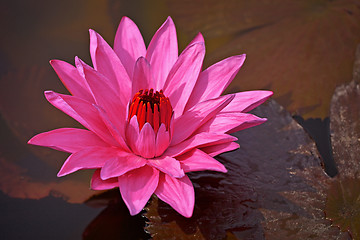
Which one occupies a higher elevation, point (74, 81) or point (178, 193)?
point (74, 81)

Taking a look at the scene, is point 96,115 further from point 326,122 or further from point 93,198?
point 326,122

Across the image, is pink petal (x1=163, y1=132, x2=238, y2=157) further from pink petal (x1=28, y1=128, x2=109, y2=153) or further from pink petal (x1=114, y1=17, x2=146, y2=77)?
pink petal (x1=114, y1=17, x2=146, y2=77)

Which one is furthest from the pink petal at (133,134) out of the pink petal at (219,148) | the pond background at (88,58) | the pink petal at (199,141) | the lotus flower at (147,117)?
the pond background at (88,58)

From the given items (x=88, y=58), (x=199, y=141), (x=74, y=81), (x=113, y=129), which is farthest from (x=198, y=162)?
(x=88, y=58)

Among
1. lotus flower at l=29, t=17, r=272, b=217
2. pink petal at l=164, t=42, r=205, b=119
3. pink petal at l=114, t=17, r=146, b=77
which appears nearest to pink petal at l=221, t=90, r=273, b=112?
lotus flower at l=29, t=17, r=272, b=217

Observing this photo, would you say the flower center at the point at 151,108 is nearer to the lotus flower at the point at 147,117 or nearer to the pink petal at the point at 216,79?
the lotus flower at the point at 147,117

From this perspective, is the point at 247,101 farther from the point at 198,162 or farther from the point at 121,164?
the point at 121,164

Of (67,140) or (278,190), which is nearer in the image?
(67,140)
